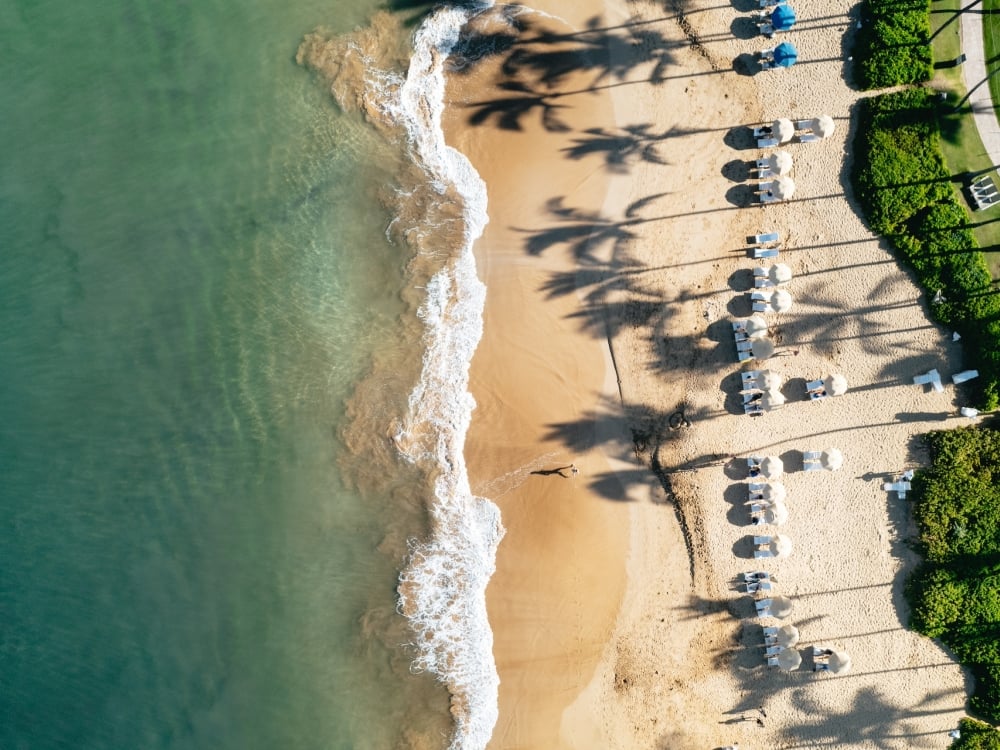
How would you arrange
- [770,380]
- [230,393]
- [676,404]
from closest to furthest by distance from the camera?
[770,380], [676,404], [230,393]

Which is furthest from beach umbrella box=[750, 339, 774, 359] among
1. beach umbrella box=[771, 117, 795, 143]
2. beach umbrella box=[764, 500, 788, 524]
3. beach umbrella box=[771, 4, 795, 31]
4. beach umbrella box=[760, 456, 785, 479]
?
beach umbrella box=[771, 4, 795, 31]

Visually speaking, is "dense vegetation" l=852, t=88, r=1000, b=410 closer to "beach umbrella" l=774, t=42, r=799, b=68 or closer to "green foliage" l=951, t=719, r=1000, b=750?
"beach umbrella" l=774, t=42, r=799, b=68

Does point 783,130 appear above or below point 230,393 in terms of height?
above

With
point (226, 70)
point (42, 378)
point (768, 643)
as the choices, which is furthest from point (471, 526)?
point (226, 70)

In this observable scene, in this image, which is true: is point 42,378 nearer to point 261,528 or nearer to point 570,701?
point 261,528

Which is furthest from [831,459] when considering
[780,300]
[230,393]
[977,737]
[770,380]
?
[230,393]

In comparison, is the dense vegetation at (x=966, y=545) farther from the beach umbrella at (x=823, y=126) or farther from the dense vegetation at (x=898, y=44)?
the dense vegetation at (x=898, y=44)

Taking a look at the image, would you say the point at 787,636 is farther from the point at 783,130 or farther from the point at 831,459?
the point at 783,130
